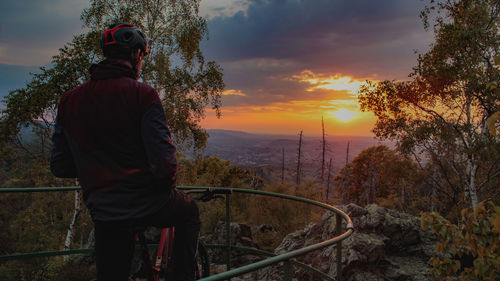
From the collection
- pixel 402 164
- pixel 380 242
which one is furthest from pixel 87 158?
pixel 402 164

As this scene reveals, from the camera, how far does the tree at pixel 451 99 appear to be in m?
16.4

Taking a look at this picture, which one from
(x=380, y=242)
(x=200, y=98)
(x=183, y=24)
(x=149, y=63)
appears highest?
(x=183, y=24)

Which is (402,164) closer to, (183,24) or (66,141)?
(183,24)

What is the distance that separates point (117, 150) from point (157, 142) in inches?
8.1

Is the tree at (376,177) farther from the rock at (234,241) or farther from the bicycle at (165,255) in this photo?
the bicycle at (165,255)

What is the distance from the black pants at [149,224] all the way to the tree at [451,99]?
1866 centimetres

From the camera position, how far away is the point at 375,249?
5.21m

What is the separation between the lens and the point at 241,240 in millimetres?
11008

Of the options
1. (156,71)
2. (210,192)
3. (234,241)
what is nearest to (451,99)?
(234,241)

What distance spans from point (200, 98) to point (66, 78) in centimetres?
631

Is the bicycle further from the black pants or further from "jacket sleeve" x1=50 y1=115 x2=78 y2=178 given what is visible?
"jacket sleeve" x1=50 y1=115 x2=78 y2=178

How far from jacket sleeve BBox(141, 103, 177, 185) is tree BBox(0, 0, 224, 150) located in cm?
1404

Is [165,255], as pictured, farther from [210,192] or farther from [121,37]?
[121,37]

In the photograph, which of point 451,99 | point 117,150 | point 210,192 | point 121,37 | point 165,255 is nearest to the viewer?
point 117,150
